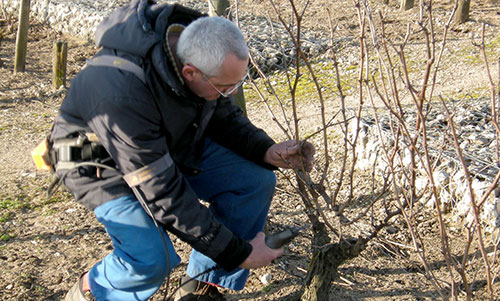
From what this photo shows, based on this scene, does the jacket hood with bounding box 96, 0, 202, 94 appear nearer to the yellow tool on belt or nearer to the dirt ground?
the yellow tool on belt

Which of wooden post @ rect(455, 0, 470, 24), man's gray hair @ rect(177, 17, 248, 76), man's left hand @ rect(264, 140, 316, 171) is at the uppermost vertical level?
man's gray hair @ rect(177, 17, 248, 76)

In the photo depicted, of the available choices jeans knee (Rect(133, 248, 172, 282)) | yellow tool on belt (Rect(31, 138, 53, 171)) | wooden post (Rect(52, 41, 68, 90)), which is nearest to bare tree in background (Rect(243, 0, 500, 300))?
jeans knee (Rect(133, 248, 172, 282))

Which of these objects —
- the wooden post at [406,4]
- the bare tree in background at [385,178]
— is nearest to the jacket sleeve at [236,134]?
the bare tree in background at [385,178]

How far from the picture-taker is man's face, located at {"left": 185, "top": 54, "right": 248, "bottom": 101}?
7.52 ft

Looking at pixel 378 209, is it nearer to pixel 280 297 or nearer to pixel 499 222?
pixel 499 222

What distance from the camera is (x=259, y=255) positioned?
8.27 feet

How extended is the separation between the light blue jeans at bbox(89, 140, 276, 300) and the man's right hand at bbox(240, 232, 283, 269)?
0.76 ft

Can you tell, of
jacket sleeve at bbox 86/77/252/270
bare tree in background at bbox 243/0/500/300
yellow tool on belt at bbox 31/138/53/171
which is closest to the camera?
bare tree in background at bbox 243/0/500/300

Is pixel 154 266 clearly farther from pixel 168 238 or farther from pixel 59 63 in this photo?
pixel 59 63

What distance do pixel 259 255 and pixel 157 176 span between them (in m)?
0.63

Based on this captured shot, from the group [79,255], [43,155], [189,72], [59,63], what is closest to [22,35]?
[59,63]

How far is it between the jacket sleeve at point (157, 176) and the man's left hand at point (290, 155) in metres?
0.52

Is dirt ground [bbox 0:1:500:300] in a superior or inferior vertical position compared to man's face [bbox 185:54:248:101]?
inferior

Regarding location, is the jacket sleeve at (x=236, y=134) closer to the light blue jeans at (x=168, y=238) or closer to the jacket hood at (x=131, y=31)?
the light blue jeans at (x=168, y=238)
